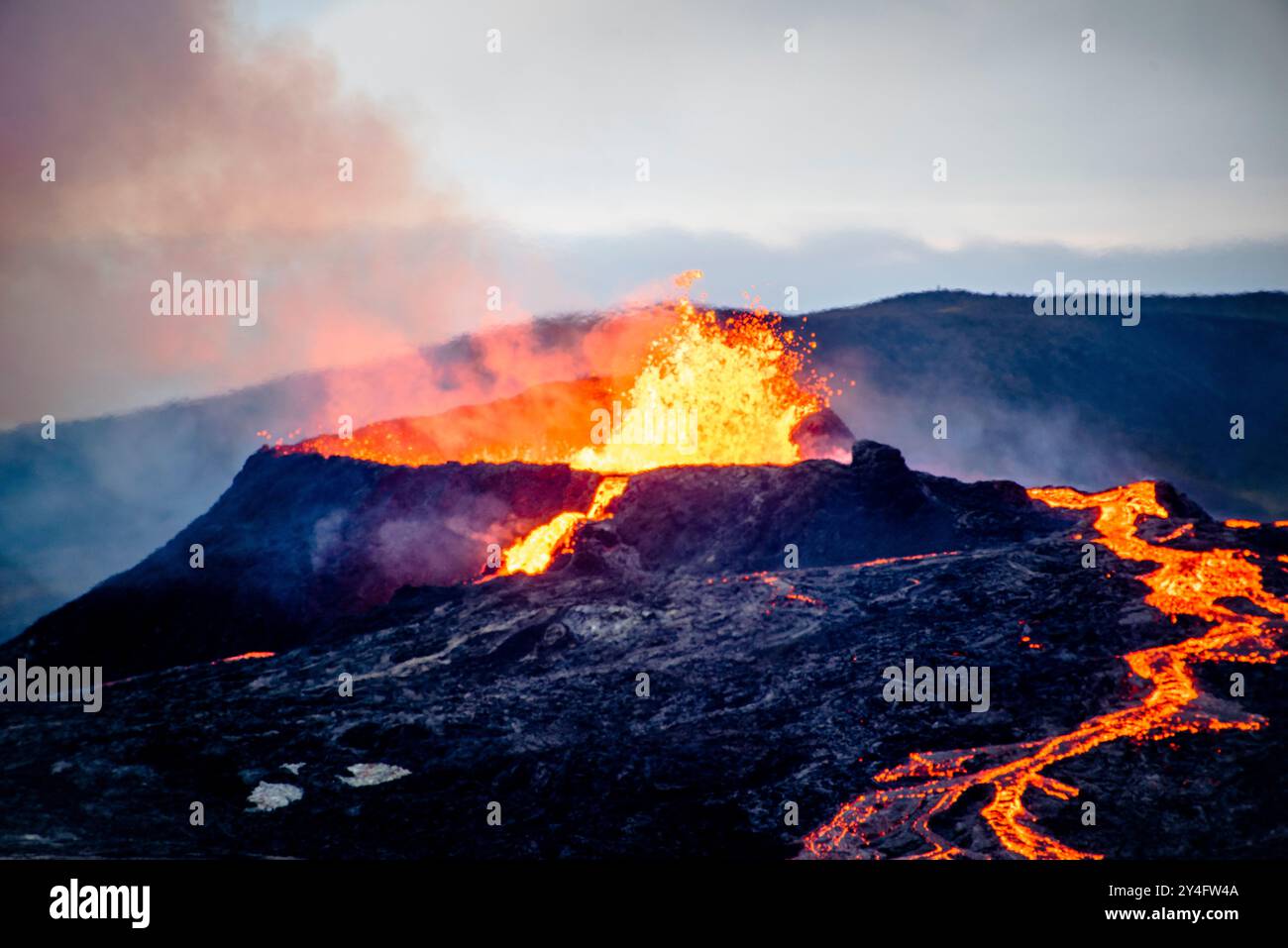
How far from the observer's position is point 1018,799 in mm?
17266

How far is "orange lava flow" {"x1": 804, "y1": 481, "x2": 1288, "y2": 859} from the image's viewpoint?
54.7ft

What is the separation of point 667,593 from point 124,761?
37.1ft

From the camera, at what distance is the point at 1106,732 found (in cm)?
1914

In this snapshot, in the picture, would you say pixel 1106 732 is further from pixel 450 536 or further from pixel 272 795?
pixel 450 536

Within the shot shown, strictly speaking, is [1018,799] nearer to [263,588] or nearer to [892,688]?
[892,688]

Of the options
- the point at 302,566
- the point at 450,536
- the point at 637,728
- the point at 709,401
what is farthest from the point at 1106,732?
the point at 709,401

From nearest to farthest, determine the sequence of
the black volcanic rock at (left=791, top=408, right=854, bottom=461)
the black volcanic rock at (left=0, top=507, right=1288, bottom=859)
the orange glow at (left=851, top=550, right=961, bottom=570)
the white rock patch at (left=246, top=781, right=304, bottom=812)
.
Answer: the black volcanic rock at (left=0, top=507, right=1288, bottom=859)
the white rock patch at (left=246, top=781, right=304, bottom=812)
the orange glow at (left=851, top=550, right=961, bottom=570)
the black volcanic rock at (left=791, top=408, right=854, bottom=461)

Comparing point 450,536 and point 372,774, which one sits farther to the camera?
point 450,536

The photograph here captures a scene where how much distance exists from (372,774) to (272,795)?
5.20ft

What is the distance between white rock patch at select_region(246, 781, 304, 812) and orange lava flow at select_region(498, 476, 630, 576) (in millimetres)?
11921

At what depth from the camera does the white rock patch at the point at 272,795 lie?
61.3 feet

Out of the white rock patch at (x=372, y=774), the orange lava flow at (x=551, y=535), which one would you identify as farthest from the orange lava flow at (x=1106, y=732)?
the orange lava flow at (x=551, y=535)

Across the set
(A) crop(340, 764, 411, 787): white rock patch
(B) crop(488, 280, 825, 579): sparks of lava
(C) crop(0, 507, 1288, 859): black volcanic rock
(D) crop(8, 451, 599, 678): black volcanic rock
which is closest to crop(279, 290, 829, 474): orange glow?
(B) crop(488, 280, 825, 579): sparks of lava

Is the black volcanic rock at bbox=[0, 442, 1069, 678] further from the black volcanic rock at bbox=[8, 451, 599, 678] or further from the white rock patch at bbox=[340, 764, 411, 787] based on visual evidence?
the white rock patch at bbox=[340, 764, 411, 787]
